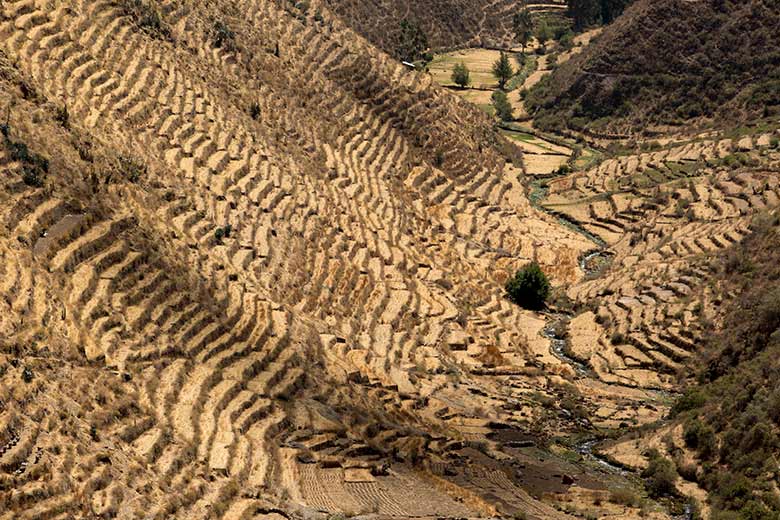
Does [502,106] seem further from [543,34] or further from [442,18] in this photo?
[543,34]

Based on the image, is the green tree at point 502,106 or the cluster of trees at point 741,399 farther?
the green tree at point 502,106

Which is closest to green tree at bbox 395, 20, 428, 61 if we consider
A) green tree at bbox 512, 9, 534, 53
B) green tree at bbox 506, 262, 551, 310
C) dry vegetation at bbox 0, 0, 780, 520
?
green tree at bbox 512, 9, 534, 53

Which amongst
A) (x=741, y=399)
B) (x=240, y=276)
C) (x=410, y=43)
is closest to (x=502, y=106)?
(x=410, y=43)

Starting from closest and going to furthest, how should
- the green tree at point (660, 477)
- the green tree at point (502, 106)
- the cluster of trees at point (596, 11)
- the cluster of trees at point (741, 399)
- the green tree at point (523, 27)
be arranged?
the cluster of trees at point (741, 399), the green tree at point (660, 477), the green tree at point (502, 106), the green tree at point (523, 27), the cluster of trees at point (596, 11)

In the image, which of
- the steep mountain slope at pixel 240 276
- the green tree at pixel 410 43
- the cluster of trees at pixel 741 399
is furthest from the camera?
the green tree at pixel 410 43

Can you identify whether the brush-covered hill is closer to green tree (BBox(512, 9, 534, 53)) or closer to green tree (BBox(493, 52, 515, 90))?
green tree (BBox(493, 52, 515, 90))

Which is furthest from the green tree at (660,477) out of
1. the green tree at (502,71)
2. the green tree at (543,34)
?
the green tree at (543,34)

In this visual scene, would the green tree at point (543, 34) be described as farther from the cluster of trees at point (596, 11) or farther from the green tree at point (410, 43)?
the green tree at point (410, 43)
